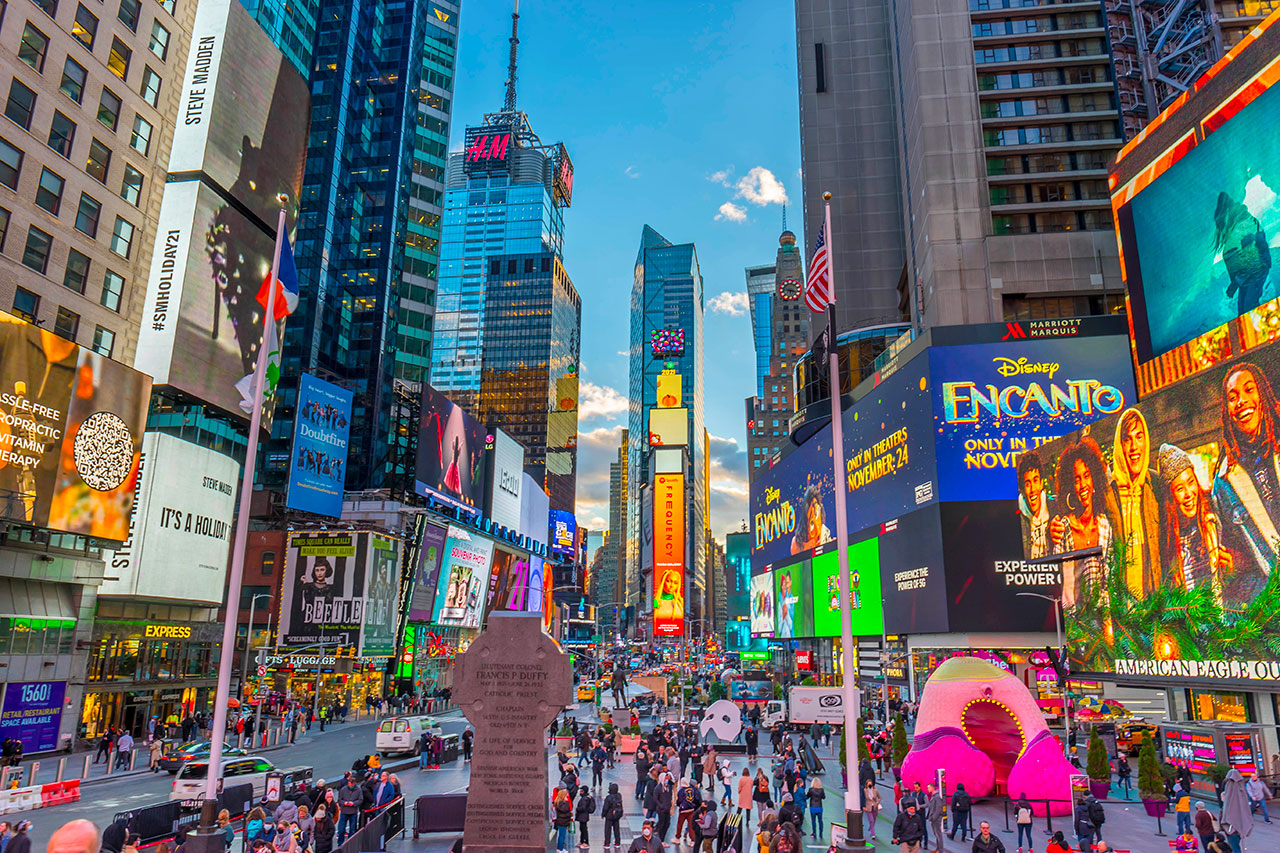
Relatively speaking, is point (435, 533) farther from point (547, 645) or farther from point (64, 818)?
point (547, 645)

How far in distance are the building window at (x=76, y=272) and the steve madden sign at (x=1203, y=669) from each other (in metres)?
50.0

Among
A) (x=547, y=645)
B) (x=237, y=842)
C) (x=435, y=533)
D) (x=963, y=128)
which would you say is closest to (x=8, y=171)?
(x=237, y=842)

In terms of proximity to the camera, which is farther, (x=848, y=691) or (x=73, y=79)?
(x=73, y=79)

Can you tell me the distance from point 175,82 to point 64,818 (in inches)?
1512

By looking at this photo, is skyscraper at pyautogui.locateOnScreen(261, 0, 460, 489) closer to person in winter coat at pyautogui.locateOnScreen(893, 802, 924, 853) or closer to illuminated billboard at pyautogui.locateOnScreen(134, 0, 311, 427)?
illuminated billboard at pyautogui.locateOnScreen(134, 0, 311, 427)

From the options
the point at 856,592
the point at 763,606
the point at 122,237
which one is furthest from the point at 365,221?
the point at 856,592

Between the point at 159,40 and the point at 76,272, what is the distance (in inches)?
578

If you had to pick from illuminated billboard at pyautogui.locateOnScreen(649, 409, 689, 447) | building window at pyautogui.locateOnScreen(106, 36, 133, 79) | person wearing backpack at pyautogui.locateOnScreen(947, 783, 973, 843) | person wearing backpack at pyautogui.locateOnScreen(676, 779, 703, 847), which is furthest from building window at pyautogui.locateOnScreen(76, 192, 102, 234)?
illuminated billboard at pyautogui.locateOnScreen(649, 409, 689, 447)

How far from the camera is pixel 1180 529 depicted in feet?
109

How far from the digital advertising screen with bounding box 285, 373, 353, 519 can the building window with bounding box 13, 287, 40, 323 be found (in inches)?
942

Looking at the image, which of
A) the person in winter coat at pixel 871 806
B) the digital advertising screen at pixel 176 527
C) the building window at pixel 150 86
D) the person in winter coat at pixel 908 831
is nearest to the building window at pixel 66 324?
the digital advertising screen at pixel 176 527

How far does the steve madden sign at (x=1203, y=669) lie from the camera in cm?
2916

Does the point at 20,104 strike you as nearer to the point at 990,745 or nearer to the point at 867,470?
the point at 990,745

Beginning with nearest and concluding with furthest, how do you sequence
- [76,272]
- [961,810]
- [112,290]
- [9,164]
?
[961,810], [9,164], [76,272], [112,290]
